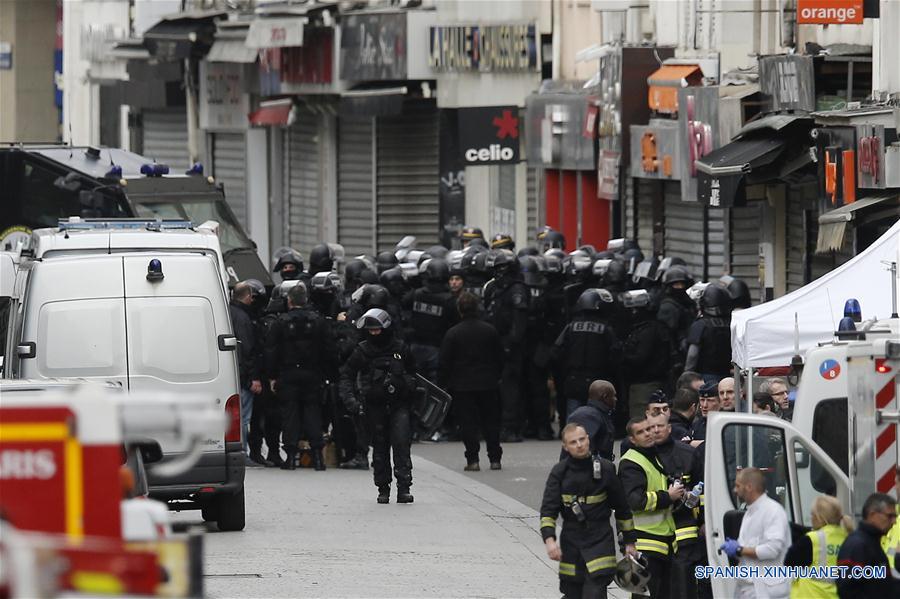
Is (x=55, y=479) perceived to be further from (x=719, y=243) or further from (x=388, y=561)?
(x=719, y=243)

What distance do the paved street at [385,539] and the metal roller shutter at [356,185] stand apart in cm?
1589

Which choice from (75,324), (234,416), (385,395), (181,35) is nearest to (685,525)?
(234,416)

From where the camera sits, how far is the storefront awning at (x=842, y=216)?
642 inches

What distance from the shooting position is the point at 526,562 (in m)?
13.7

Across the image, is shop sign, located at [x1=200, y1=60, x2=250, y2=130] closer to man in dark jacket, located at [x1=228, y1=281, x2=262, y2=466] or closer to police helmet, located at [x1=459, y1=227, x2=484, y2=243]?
police helmet, located at [x1=459, y1=227, x2=484, y2=243]

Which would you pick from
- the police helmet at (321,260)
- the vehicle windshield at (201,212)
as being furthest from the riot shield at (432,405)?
the vehicle windshield at (201,212)

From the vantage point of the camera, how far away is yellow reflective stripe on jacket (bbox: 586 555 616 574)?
1033 cm

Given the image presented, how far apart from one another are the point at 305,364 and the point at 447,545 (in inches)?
170

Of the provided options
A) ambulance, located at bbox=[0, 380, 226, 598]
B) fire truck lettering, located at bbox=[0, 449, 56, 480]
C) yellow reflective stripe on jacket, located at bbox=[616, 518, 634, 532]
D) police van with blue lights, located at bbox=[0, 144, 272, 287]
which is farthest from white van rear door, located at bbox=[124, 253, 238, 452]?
police van with blue lights, located at bbox=[0, 144, 272, 287]

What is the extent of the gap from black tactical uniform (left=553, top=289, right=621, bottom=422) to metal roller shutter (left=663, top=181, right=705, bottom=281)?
5.80m

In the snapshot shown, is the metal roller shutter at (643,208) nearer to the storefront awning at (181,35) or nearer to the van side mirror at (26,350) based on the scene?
the storefront awning at (181,35)

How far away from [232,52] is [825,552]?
91.3 feet

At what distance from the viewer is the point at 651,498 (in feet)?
35.7

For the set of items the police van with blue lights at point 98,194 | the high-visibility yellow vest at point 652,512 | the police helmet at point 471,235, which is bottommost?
the high-visibility yellow vest at point 652,512
